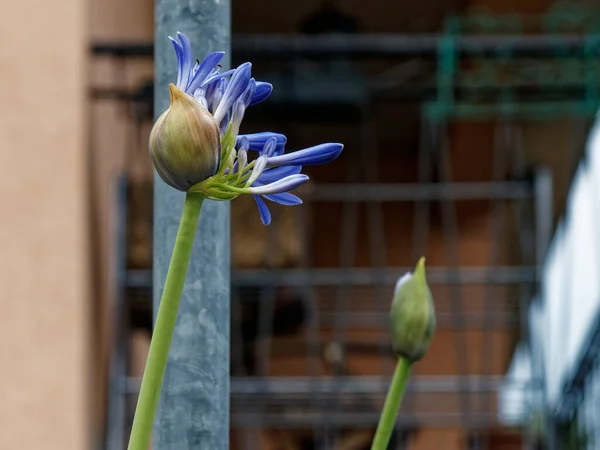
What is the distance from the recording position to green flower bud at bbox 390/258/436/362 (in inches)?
30.0

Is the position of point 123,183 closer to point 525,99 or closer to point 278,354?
point 525,99

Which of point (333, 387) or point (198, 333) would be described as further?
point (333, 387)

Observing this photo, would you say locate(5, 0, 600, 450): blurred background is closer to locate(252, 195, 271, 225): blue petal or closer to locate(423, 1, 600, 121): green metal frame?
locate(423, 1, 600, 121): green metal frame

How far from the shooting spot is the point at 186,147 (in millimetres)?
604

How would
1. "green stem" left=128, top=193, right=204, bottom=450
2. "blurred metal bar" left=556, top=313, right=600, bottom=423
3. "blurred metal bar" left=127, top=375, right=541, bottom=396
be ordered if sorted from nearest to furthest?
"green stem" left=128, top=193, right=204, bottom=450 → "blurred metal bar" left=556, top=313, right=600, bottom=423 → "blurred metal bar" left=127, top=375, right=541, bottom=396

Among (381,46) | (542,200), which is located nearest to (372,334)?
(542,200)

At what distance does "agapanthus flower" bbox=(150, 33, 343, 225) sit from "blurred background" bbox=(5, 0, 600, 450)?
2.43 metres

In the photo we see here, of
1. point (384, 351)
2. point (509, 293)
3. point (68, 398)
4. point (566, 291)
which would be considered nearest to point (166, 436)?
point (68, 398)

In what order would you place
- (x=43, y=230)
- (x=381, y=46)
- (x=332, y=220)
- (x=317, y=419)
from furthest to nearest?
(x=332, y=220), (x=317, y=419), (x=381, y=46), (x=43, y=230)

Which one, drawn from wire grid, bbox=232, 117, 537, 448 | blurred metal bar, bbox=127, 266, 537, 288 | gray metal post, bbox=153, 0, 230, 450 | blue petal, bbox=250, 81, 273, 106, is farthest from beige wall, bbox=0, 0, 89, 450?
blue petal, bbox=250, 81, 273, 106

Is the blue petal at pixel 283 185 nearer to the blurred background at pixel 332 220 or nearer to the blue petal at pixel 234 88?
the blue petal at pixel 234 88

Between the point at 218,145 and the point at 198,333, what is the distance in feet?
0.53

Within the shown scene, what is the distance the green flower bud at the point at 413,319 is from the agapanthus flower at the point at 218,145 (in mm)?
94

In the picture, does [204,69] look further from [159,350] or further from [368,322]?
[368,322]
